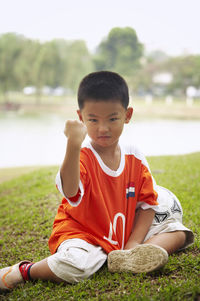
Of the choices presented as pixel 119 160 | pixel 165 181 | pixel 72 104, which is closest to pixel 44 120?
pixel 72 104

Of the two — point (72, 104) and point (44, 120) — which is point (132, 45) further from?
point (44, 120)

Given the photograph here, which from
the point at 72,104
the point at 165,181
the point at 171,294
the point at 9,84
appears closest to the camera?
the point at 171,294

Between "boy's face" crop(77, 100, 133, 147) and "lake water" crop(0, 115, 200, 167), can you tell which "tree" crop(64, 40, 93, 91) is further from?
"boy's face" crop(77, 100, 133, 147)

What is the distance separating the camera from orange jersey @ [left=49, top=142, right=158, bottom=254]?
1140 millimetres

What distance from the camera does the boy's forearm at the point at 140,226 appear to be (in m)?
1.20

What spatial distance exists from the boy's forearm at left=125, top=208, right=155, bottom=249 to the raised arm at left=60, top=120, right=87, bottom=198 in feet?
1.03

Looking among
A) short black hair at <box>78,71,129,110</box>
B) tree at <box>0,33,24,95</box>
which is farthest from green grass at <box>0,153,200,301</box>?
tree at <box>0,33,24,95</box>

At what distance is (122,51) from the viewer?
11.3m

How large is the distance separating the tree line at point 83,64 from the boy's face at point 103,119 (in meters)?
10.4

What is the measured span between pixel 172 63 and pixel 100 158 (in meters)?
11.6

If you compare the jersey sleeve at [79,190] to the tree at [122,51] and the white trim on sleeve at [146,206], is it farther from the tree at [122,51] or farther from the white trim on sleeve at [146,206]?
the tree at [122,51]

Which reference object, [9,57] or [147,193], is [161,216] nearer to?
[147,193]

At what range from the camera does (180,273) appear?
1105mm

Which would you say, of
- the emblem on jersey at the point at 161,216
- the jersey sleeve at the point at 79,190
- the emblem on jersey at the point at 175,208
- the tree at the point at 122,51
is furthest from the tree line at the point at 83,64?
the jersey sleeve at the point at 79,190
